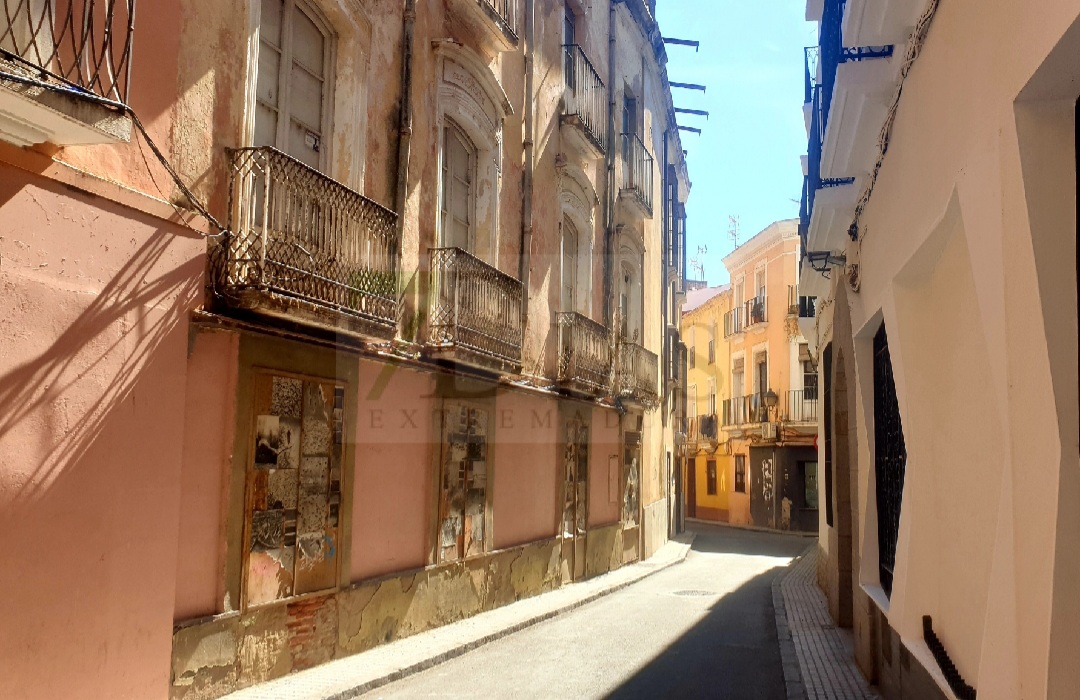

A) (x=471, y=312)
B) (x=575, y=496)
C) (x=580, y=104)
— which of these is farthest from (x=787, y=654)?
(x=580, y=104)

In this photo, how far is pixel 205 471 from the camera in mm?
7539

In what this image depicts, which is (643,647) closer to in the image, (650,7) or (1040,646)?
(1040,646)

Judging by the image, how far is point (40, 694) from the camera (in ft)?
19.3

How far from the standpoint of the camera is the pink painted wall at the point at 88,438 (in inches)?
229

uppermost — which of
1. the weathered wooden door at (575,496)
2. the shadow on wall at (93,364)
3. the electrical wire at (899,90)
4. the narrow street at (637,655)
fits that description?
the electrical wire at (899,90)

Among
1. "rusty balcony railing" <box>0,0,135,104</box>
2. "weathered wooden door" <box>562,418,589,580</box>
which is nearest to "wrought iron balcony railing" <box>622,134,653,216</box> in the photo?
"weathered wooden door" <box>562,418,589,580</box>

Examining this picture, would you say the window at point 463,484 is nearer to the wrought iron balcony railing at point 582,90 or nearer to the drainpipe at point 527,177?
the drainpipe at point 527,177

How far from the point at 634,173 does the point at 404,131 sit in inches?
432

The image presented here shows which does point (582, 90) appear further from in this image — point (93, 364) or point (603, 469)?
point (93, 364)

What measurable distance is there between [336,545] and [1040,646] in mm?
6818

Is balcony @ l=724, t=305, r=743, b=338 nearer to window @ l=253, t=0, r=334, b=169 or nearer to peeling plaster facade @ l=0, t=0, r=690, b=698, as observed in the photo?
peeling plaster facade @ l=0, t=0, r=690, b=698

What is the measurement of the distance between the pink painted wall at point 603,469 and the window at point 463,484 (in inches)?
221

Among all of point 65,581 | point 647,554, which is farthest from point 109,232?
point 647,554

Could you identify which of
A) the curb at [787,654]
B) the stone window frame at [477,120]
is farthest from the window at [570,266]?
the curb at [787,654]
